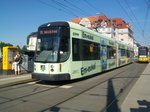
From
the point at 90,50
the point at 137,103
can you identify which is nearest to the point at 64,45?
the point at 90,50

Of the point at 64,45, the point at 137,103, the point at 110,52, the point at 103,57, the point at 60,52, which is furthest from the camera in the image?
the point at 110,52

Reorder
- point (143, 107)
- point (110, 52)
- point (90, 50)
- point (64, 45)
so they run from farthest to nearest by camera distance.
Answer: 1. point (110, 52)
2. point (90, 50)
3. point (64, 45)
4. point (143, 107)

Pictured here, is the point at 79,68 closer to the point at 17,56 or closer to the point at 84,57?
the point at 84,57

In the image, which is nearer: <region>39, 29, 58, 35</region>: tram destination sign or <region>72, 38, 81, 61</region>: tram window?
<region>39, 29, 58, 35</region>: tram destination sign

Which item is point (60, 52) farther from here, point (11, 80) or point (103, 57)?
point (103, 57)

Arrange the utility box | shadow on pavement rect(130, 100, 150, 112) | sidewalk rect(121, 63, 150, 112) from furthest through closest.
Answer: the utility box < sidewalk rect(121, 63, 150, 112) < shadow on pavement rect(130, 100, 150, 112)

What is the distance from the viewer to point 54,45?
1395 centimetres

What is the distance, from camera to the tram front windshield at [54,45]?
1388 centimetres

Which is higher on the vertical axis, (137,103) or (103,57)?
(103,57)

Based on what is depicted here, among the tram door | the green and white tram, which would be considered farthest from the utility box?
the tram door

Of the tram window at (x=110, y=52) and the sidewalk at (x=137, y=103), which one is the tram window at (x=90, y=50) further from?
the sidewalk at (x=137, y=103)

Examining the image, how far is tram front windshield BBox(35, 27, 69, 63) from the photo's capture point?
13.9 meters

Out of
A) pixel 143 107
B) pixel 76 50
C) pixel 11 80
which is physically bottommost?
pixel 143 107

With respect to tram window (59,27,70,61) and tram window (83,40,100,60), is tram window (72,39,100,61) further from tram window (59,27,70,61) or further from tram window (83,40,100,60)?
tram window (59,27,70,61)
